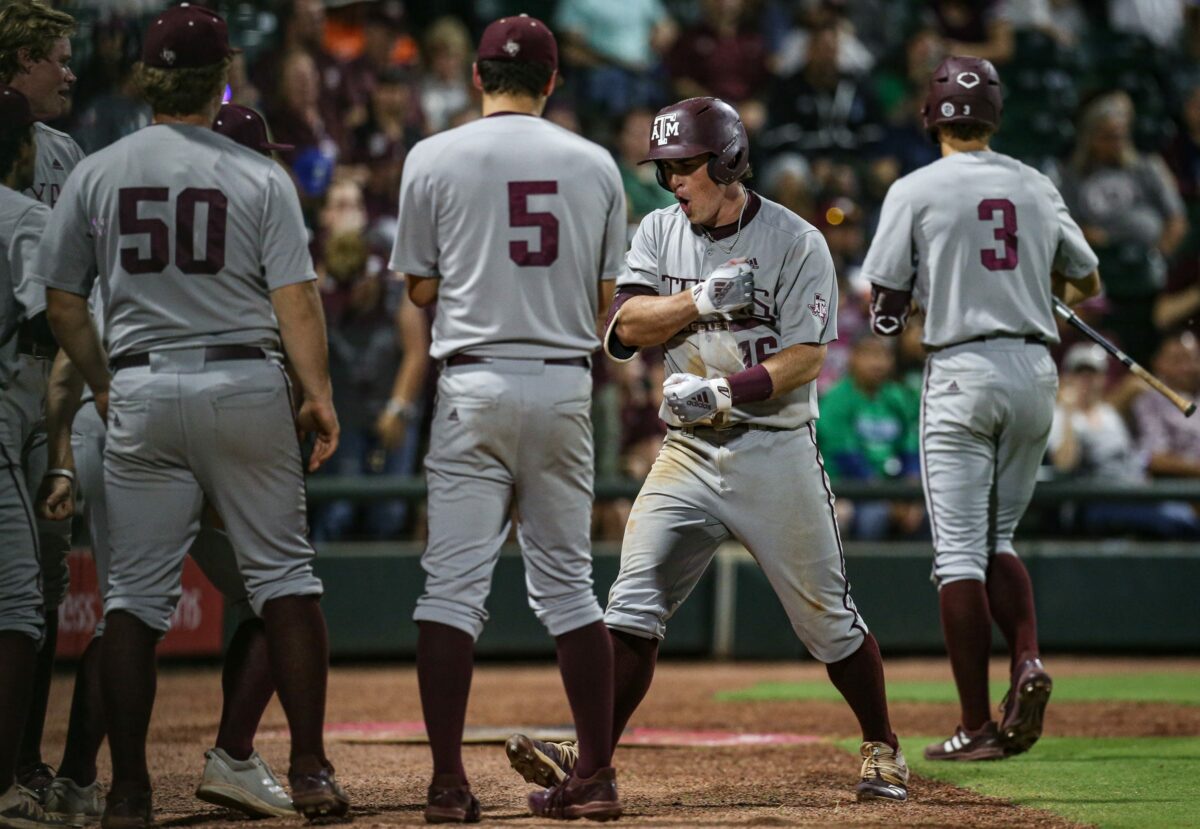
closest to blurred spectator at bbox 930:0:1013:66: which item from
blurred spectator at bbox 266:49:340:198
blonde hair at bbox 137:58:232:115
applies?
blurred spectator at bbox 266:49:340:198

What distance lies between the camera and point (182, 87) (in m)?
4.48

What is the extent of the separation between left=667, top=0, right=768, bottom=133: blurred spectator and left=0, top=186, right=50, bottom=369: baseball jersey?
947cm

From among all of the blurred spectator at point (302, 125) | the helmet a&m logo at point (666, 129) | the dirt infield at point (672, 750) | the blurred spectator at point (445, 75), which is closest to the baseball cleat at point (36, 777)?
the dirt infield at point (672, 750)

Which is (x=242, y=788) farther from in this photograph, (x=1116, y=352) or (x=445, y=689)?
(x=1116, y=352)

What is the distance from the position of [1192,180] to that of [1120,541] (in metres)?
4.94

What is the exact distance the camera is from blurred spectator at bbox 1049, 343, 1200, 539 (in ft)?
35.8

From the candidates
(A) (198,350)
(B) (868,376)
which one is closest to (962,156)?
(A) (198,350)

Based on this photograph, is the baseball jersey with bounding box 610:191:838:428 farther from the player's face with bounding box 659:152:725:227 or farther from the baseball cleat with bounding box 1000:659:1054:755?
the baseball cleat with bounding box 1000:659:1054:755

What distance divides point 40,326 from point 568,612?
1.81 m

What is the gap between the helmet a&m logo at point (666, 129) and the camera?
15.8 feet

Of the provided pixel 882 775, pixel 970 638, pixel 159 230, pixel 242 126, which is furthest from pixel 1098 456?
pixel 159 230

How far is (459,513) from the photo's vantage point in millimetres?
4477

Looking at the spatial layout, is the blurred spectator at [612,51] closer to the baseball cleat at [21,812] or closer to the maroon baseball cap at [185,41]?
the maroon baseball cap at [185,41]

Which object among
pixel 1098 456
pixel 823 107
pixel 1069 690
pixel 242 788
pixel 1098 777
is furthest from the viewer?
pixel 823 107
